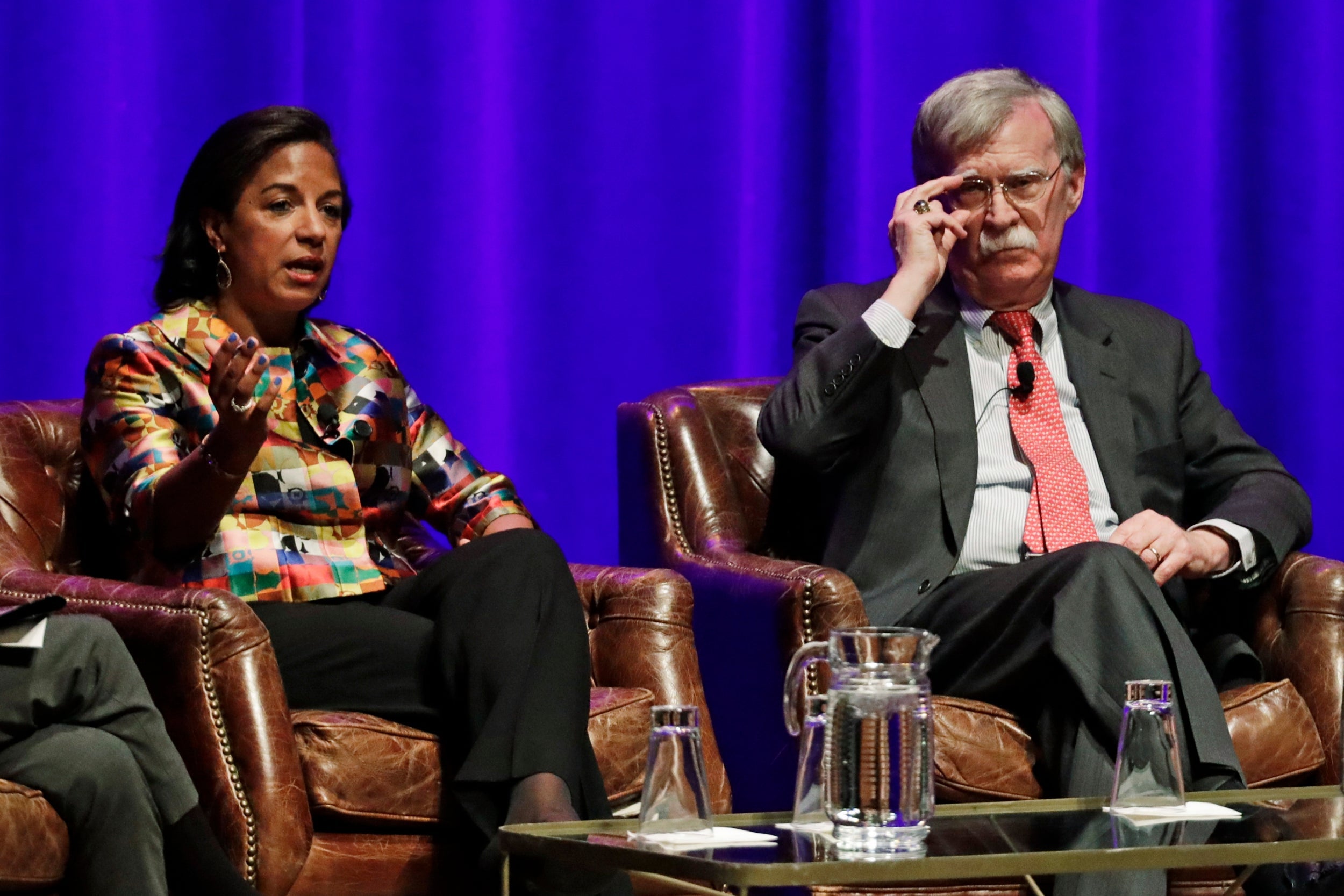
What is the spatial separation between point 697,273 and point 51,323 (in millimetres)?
1159

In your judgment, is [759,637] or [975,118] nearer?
[759,637]

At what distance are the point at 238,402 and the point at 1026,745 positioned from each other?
3.55ft

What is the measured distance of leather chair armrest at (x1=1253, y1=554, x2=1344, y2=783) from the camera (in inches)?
98.6

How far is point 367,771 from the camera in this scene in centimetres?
212

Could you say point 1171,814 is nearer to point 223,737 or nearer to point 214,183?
point 223,737

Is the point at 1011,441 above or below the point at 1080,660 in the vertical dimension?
above

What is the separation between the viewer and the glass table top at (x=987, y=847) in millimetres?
1478

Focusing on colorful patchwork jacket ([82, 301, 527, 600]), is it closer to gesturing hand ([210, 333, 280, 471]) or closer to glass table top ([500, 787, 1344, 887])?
gesturing hand ([210, 333, 280, 471])

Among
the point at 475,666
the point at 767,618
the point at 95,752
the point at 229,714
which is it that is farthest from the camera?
the point at 767,618

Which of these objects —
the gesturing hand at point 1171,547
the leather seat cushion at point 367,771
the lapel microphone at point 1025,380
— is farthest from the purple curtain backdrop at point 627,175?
the leather seat cushion at point 367,771

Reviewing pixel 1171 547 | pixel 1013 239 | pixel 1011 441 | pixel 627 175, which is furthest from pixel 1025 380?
pixel 627 175

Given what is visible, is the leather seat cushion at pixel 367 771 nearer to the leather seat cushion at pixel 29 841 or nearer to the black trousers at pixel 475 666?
the black trousers at pixel 475 666

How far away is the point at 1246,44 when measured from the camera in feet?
12.1

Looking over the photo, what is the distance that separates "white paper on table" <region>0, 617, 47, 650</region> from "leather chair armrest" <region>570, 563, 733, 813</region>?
789 mm
